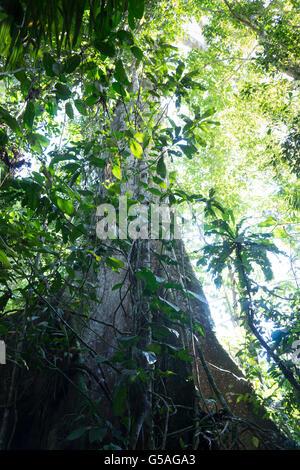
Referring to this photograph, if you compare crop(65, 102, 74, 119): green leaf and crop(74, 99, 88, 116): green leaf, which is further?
crop(74, 99, 88, 116): green leaf

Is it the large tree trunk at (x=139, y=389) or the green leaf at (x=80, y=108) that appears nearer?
the large tree trunk at (x=139, y=389)

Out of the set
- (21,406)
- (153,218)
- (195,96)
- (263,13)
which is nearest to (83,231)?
(153,218)

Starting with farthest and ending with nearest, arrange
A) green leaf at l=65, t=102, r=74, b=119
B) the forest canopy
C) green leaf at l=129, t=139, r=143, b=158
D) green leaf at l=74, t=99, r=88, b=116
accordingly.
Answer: green leaf at l=74, t=99, r=88, b=116 < green leaf at l=65, t=102, r=74, b=119 < green leaf at l=129, t=139, r=143, b=158 < the forest canopy

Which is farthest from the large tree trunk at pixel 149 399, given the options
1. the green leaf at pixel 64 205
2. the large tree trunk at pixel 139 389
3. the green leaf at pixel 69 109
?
the green leaf at pixel 69 109

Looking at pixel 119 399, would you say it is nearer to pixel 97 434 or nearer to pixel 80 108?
pixel 97 434

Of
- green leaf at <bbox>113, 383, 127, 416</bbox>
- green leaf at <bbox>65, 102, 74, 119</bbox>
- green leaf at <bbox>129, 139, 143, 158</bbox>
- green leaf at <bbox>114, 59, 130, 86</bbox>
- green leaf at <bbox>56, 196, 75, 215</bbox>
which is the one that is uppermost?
green leaf at <bbox>65, 102, 74, 119</bbox>

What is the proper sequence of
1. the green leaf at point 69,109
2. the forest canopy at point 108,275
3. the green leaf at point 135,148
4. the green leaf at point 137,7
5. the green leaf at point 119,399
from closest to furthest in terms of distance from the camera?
the green leaf at point 137,7
the green leaf at point 119,399
the forest canopy at point 108,275
the green leaf at point 135,148
the green leaf at point 69,109

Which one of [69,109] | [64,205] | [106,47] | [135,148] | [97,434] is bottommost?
[97,434]

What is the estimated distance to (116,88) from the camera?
5.56 feet

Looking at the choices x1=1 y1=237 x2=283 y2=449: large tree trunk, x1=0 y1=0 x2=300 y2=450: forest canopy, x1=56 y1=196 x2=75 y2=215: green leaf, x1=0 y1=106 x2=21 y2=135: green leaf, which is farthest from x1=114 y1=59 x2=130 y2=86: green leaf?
x1=1 y1=237 x2=283 y2=449: large tree trunk

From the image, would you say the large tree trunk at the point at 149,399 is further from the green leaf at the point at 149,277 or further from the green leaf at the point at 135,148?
the green leaf at the point at 135,148

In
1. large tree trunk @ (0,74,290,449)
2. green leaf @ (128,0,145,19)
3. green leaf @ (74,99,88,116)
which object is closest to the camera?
green leaf @ (128,0,145,19)

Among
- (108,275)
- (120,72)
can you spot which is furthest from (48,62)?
(108,275)

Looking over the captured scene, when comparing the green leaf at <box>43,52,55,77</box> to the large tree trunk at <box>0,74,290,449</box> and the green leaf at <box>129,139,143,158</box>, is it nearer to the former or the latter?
the green leaf at <box>129,139,143,158</box>
